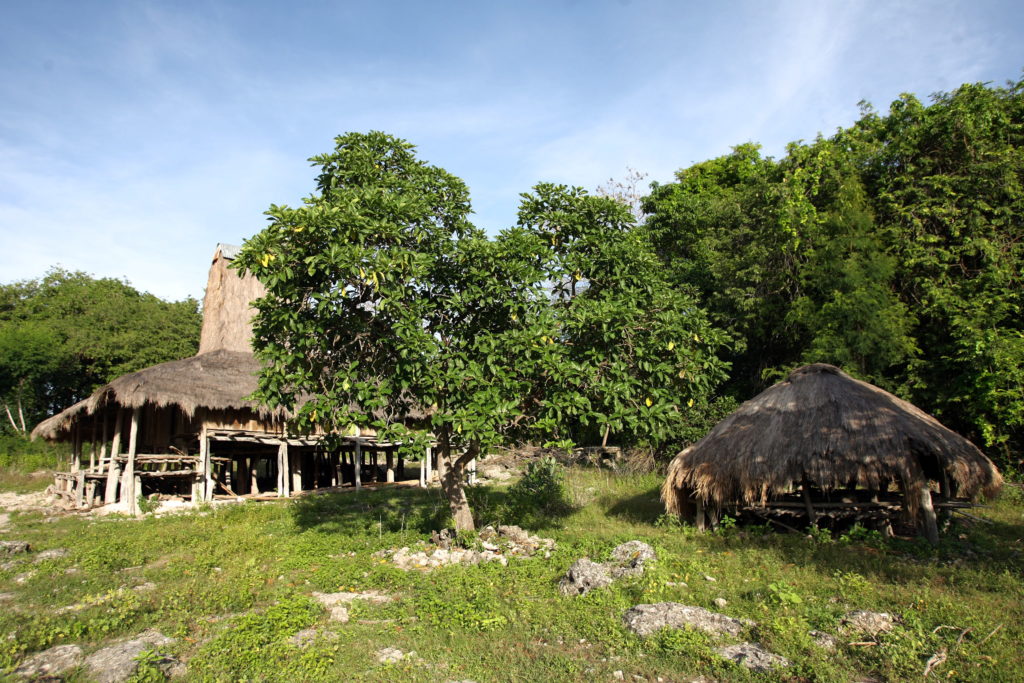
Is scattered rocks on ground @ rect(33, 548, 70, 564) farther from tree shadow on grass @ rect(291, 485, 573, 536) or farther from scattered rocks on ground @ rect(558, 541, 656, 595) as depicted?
scattered rocks on ground @ rect(558, 541, 656, 595)

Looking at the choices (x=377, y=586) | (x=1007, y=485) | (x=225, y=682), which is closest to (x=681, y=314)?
(x=377, y=586)

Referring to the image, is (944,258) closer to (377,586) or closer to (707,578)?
(707,578)

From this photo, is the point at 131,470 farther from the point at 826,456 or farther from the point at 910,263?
the point at 910,263

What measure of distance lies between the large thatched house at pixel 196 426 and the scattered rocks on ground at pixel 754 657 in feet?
34.6

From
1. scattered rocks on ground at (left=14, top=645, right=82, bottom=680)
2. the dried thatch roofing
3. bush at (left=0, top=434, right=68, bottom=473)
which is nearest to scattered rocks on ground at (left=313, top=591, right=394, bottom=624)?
scattered rocks on ground at (left=14, top=645, right=82, bottom=680)

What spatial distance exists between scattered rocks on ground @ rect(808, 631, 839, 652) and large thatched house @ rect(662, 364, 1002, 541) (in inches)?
162

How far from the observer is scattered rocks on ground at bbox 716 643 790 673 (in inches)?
195

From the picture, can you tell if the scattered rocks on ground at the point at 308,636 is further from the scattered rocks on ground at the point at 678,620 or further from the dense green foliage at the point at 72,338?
the dense green foliage at the point at 72,338

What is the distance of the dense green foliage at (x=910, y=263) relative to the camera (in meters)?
13.7

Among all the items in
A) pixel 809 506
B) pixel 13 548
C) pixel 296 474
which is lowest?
pixel 13 548

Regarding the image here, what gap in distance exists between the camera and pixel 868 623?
18.4 ft

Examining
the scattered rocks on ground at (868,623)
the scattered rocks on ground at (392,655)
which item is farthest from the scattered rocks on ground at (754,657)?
the scattered rocks on ground at (392,655)

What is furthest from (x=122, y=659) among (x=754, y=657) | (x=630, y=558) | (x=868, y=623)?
(x=868, y=623)

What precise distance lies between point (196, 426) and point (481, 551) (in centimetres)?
1026
